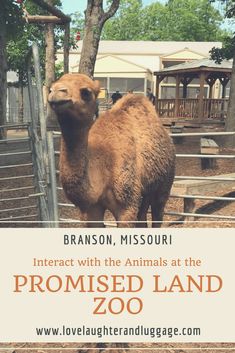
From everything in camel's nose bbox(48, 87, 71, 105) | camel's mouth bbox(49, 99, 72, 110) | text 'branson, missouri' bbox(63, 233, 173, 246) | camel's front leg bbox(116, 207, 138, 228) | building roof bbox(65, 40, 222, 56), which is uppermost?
camel's nose bbox(48, 87, 71, 105)

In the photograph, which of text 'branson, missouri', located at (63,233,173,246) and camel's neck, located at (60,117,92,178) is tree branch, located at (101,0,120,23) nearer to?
camel's neck, located at (60,117,92,178)

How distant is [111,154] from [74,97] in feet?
2.81

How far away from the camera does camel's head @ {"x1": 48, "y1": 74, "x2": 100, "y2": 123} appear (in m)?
2.76

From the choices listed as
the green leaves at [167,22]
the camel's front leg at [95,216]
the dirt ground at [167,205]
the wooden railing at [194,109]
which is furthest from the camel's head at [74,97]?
the green leaves at [167,22]

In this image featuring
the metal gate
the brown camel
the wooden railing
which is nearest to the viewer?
the brown camel

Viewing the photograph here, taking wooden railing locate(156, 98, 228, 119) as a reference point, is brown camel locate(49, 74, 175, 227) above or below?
above

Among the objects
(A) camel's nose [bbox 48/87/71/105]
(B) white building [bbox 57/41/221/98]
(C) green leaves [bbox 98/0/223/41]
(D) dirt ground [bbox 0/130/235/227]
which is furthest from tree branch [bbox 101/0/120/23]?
(C) green leaves [bbox 98/0/223/41]

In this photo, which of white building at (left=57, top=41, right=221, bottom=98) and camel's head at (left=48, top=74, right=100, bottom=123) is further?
white building at (left=57, top=41, right=221, bottom=98)

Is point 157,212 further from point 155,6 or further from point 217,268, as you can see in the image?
point 155,6

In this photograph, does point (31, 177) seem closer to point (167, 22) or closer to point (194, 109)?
point (194, 109)

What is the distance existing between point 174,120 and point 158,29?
217 ft

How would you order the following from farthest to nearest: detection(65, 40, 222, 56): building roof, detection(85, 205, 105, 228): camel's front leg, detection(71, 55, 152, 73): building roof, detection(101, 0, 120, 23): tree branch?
detection(65, 40, 222, 56): building roof → detection(71, 55, 152, 73): building roof → detection(101, 0, 120, 23): tree branch → detection(85, 205, 105, 228): camel's front leg

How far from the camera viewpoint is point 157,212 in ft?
15.6

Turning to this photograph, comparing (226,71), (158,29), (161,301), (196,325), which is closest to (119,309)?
(161,301)
